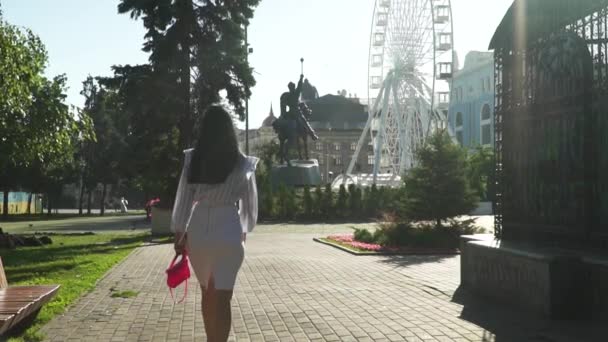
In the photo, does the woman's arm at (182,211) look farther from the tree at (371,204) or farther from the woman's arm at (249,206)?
the tree at (371,204)

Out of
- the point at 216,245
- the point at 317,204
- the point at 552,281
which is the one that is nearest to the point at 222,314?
the point at 216,245

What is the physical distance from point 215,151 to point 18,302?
8.90 feet

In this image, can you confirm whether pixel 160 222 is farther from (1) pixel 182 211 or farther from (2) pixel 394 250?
(1) pixel 182 211

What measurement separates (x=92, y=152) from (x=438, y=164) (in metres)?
50.3

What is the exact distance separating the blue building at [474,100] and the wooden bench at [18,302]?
80652 mm

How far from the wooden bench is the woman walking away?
66.9 inches

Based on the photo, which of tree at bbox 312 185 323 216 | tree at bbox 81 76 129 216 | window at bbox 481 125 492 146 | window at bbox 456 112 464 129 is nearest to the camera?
tree at bbox 312 185 323 216

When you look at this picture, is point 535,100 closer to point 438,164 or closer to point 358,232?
point 438,164

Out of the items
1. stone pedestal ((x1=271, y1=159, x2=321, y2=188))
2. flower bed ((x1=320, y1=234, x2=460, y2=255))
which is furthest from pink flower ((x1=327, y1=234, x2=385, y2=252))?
stone pedestal ((x1=271, y1=159, x2=321, y2=188))

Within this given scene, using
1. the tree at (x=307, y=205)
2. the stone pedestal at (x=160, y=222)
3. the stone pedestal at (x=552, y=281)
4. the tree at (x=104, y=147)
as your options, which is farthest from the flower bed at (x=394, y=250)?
the tree at (x=104, y=147)

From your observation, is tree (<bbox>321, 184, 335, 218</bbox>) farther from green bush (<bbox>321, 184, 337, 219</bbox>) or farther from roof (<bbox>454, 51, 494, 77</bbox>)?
roof (<bbox>454, 51, 494, 77</bbox>)

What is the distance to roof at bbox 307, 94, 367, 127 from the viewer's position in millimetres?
139125

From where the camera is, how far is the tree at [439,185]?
1997cm

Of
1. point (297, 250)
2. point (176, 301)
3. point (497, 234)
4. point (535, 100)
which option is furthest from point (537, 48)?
point (297, 250)
